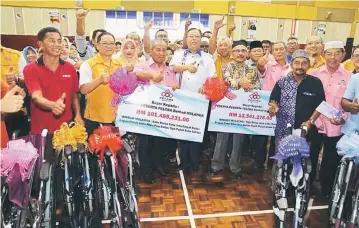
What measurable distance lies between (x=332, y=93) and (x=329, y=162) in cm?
64

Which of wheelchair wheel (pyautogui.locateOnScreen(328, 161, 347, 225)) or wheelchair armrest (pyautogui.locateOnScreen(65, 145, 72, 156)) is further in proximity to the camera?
wheelchair wheel (pyautogui.locateOnScreen(328, 161, 347, 225))

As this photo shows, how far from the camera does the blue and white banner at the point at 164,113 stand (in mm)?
2949

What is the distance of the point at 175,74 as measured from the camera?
3236 mm

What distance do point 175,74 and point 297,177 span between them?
1.58 metres

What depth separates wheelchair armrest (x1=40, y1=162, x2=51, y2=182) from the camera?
192cm

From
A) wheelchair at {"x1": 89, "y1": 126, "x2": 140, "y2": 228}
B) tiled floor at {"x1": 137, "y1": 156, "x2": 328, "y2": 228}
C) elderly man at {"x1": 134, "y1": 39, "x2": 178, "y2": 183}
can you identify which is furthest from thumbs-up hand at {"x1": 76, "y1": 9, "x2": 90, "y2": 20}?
tiled floor at {"x1": 137, "y1": 156, "x2": 328, "y2": 228}

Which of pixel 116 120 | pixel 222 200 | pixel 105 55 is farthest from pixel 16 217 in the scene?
pixel 222 200

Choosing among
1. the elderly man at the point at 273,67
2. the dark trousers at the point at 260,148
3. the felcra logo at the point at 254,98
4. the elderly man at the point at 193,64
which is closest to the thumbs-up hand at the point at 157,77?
the elderly man at the point at 193,64

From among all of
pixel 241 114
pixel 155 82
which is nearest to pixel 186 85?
pixel 155 82

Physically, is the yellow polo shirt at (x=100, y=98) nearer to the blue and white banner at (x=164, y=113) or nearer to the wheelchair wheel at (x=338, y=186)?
the blue and white banner at (x=164, y=113)

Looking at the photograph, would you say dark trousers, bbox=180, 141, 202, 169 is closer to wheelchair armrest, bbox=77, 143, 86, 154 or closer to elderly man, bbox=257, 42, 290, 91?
elderly man, bbox=257, 42, 290, 91

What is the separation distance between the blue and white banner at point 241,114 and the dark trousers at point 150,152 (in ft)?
1.94

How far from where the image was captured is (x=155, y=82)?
3002 mm

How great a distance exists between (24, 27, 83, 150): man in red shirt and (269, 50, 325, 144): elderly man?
171cm
